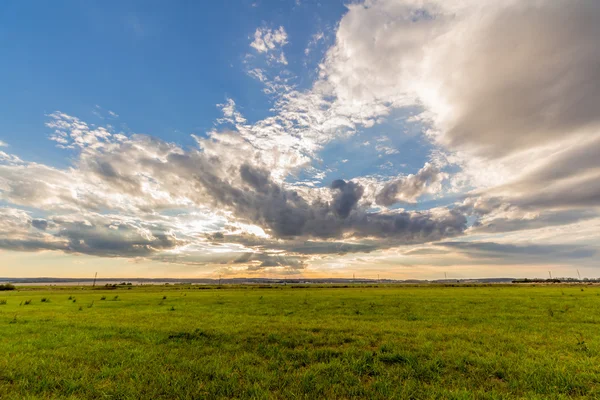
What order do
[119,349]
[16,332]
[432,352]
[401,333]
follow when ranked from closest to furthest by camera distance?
[432,352], [119,349], [401,333], [16,332]

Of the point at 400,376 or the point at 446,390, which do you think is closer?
Result: the point at 446,390

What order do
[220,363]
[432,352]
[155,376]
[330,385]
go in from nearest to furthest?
1. [330,385]
2. [155,376]
3. [220,363]
4. [432,352]

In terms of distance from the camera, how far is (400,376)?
8797 millimetres

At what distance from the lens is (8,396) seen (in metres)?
7.54

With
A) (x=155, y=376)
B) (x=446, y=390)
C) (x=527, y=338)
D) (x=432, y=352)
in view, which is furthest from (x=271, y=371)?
(x=527, y=338)

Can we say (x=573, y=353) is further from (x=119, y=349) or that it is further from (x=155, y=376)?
(x=119, y=349)

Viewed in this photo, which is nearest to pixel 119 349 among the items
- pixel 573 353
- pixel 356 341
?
pixel 356 341

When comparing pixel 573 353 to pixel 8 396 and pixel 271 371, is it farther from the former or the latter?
pixel 8 396

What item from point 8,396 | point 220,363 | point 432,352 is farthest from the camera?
point 432,352

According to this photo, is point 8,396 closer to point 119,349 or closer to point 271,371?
point 119,349

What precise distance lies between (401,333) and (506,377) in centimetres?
620

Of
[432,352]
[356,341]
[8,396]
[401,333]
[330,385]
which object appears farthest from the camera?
[401,333]

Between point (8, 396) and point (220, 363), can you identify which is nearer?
point (8, 396)

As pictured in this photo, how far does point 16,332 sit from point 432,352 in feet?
70.6
